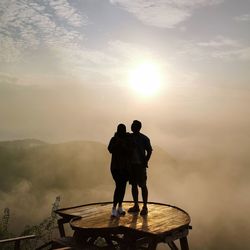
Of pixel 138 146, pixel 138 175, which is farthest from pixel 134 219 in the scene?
pixel 138 146

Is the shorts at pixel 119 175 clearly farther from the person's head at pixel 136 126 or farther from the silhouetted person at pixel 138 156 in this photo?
the person's head at pixel 136 126

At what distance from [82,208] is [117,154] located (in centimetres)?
295

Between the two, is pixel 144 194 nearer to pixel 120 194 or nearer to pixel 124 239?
pixel 120 194

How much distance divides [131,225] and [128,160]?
1.97 meters

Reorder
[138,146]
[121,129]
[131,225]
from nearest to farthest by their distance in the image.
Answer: [131,225]
[121,129]
[138,146]

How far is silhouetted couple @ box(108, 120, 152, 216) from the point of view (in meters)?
10.0

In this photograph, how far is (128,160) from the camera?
33.4 feet

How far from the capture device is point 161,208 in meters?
12.0

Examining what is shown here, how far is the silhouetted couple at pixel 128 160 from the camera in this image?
10.0m

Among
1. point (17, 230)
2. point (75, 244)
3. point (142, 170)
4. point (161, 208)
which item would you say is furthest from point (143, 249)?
point (17, 230)

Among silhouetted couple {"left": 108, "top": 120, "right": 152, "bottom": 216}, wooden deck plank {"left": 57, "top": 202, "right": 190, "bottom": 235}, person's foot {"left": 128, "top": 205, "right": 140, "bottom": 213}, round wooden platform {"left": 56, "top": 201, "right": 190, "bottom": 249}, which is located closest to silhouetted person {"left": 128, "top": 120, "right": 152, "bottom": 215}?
silhouetted couple {"left": 108, "top": 120, "right": 152, "bottom": 216}

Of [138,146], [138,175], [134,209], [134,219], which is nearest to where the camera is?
[134,219]

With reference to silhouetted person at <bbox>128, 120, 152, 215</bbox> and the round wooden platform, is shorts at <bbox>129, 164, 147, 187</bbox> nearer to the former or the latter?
silhouetted person at <bbox>128, 120, 152, 215</bbox>

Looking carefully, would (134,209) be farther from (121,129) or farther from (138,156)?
(121,129)
